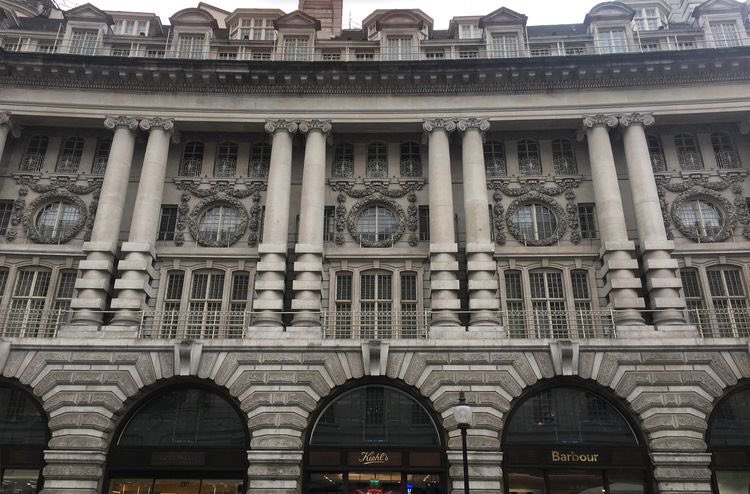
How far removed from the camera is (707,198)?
24.5 meters

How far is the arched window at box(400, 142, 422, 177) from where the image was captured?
85.1 ft

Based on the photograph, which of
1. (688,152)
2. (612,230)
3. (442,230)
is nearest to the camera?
(612,230)

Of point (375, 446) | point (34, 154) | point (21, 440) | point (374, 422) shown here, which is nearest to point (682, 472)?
point (375, 446)

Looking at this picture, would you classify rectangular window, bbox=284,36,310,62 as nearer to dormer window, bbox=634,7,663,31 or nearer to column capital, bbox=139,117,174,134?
column capital, bbox=139,117,174,134

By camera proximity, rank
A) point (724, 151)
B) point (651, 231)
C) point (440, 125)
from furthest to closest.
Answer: point (724, 151) → point (440, 125) → point (651, 231)

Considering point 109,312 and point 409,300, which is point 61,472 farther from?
point 409,300

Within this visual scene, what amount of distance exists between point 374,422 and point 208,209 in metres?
11.8

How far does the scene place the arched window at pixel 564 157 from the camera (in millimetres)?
25703

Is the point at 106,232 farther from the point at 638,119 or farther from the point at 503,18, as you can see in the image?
the point at 638,119

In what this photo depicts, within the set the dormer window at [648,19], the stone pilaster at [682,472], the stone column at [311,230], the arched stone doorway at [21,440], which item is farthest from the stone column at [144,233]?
the dormer window at [648,19]

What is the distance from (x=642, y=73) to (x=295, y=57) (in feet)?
51.3

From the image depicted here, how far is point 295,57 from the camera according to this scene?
2722 centimetres

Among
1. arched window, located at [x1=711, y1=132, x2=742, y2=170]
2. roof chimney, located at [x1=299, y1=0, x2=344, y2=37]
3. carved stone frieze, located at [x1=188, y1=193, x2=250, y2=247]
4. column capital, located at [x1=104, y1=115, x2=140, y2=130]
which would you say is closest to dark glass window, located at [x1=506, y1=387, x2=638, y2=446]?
arched window, located at [x1=711, y1=132, x2=742, y2=170]

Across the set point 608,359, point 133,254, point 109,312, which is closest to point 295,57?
point 133,254
